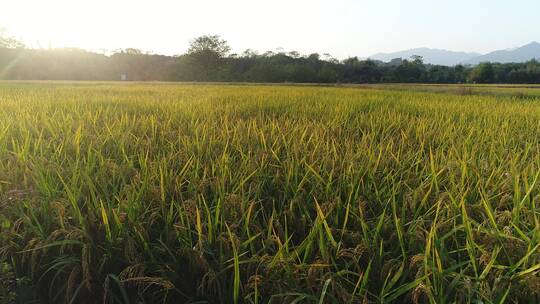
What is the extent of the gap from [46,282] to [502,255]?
1054 mm

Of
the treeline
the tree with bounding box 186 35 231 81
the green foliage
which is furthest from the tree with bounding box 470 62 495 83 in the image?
the green foliage

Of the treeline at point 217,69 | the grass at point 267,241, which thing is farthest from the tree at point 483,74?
the grass at point 267,241

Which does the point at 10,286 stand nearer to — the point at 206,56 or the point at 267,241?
the point at 267,241

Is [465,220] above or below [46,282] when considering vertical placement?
above

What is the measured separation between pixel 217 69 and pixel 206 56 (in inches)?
82.3

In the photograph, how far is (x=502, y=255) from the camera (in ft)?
2.75

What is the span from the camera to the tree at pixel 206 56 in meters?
46.2

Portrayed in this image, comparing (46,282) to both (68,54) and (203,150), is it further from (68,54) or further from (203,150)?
(68,54)

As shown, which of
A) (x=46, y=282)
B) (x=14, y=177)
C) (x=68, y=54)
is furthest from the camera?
(x=68, y=54)

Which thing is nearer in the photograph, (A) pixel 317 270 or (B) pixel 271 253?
(A) pixel 317 270

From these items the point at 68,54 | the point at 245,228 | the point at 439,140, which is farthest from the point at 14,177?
the point at 68,54

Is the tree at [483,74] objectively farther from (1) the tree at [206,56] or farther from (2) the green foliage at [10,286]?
(2) the green foliage at [10,286]

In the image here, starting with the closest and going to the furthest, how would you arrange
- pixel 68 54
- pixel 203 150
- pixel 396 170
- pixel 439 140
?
pixel 396 170
pixel 203 150
pixel 439 140
pixel 68 54

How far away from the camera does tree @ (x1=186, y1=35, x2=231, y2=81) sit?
4622 centimetres
